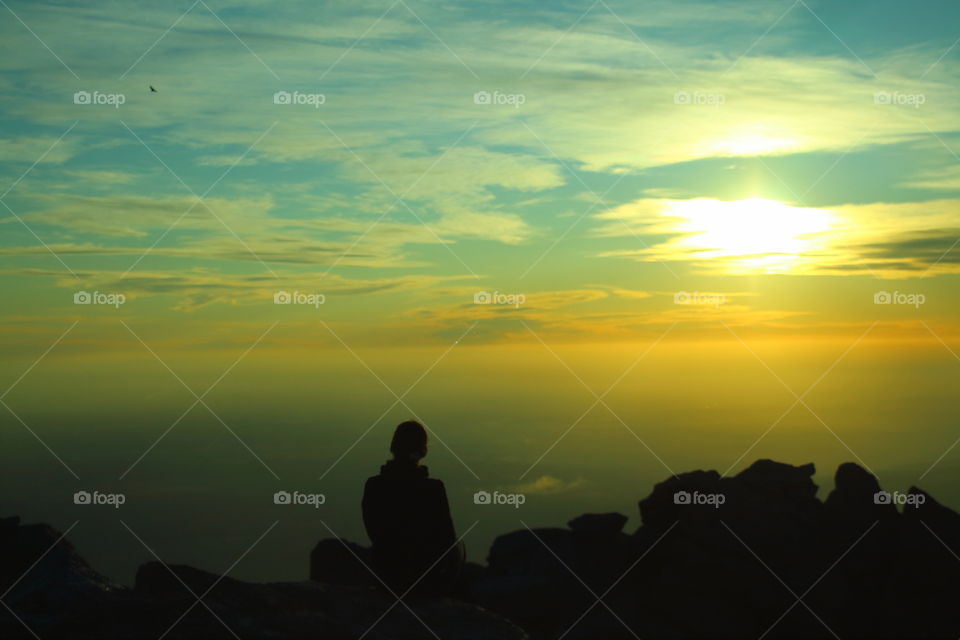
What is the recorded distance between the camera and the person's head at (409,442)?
784cm

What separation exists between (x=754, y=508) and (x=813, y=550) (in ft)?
3.13

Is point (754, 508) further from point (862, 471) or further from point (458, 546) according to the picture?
point (458, 546)


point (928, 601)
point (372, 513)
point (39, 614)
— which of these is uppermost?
point (372, 513)

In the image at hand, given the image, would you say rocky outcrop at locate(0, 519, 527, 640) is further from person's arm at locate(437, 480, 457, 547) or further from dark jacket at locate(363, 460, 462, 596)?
person's arm at locate(437, 480, 457, 547)

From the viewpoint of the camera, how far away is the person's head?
7840 millimetres

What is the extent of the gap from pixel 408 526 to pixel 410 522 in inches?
1.6

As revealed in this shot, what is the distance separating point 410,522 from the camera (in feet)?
25.7

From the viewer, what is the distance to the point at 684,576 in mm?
11766

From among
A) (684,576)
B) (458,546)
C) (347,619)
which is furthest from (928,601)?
(347,619)
